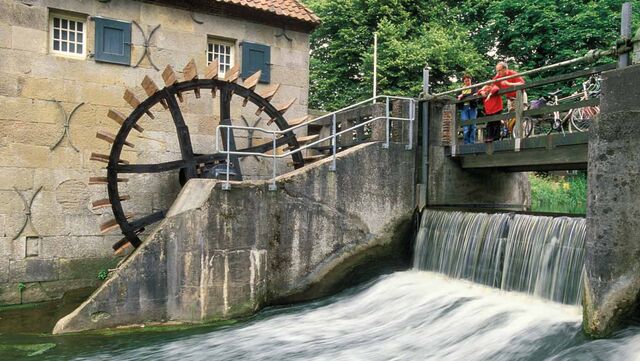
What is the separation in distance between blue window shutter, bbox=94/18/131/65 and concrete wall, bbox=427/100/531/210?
5.56 m

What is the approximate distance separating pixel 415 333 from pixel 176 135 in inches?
237

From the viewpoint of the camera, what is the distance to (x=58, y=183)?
9.56 m

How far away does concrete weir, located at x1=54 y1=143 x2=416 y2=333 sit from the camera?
7598 mm

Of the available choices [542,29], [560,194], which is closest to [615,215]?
[560,194]

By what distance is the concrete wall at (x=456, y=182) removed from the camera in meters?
9.98

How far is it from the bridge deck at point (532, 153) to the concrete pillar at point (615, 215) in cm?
192

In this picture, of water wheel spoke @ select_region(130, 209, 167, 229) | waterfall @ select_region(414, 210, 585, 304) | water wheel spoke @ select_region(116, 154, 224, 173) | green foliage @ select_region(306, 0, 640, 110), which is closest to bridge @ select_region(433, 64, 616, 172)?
waterfall @ select_region(414, 210, 585, 304)

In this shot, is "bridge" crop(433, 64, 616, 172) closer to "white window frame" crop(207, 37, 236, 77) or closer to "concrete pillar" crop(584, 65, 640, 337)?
"concrete pillar" crop(584, 65, 640, 337)

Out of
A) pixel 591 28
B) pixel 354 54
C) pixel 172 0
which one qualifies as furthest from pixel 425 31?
pixel 172 0

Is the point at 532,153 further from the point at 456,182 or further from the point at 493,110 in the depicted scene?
the point at 456,182

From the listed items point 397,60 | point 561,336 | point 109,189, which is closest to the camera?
point 561,336

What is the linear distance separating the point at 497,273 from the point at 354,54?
54.3 feet

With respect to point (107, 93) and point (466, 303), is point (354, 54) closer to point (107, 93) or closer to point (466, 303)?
point (107, 93)

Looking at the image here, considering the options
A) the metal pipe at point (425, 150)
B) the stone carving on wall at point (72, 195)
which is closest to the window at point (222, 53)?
the stone carving on wall at point (72, 195)
